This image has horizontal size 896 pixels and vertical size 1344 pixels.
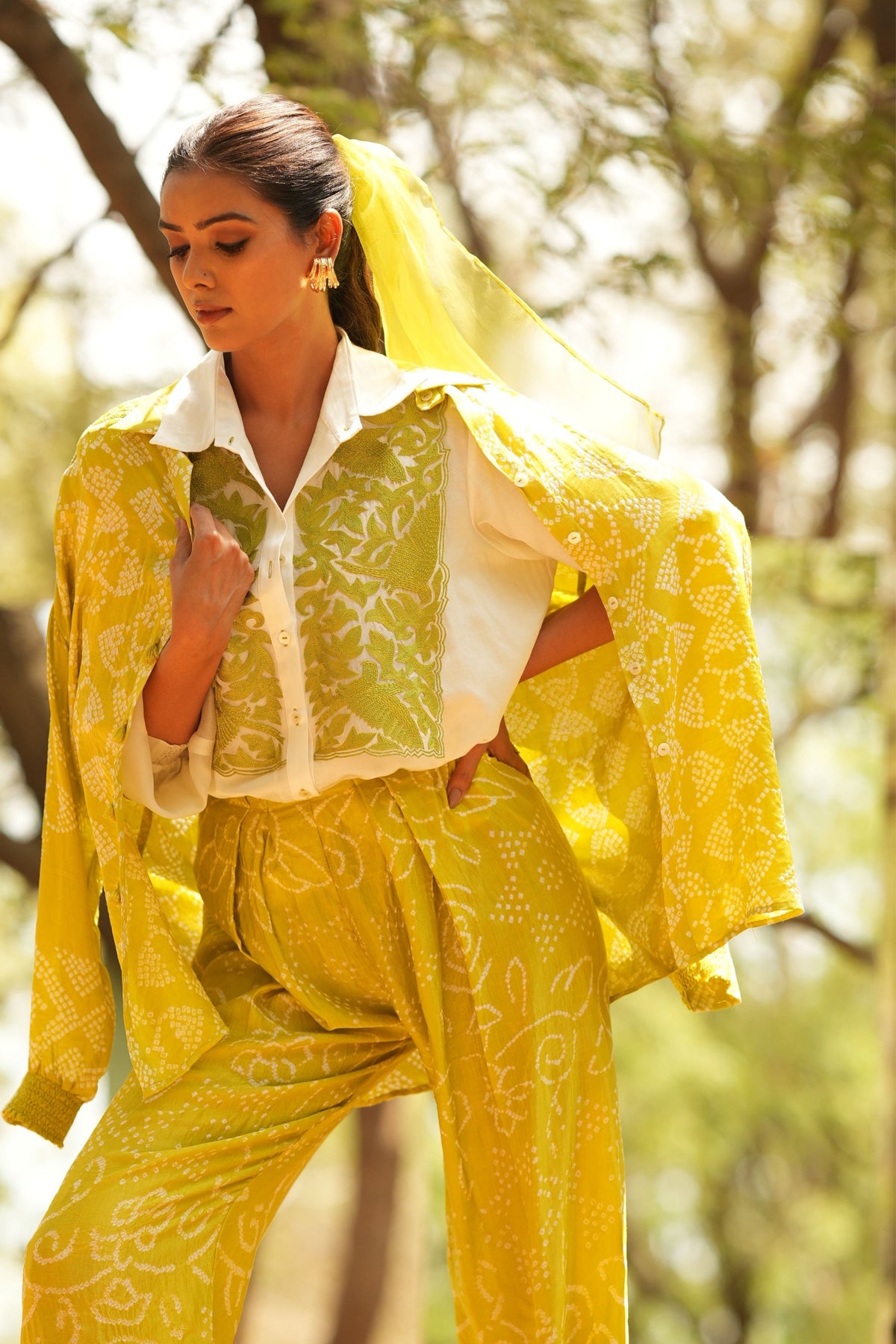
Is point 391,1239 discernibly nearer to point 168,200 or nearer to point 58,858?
point 58,858

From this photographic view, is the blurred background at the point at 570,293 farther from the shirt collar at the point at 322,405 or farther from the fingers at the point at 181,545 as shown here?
the fingers at the point at 181,545

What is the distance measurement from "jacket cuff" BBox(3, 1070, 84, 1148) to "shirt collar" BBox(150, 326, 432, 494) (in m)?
0.85

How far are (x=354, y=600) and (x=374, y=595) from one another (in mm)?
27

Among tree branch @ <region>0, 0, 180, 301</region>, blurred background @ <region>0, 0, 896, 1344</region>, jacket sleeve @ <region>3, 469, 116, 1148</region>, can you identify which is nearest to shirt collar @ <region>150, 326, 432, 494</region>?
jacket sleeve @ <region>3, 469, 116, 1148</region>

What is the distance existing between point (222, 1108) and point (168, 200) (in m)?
1.10

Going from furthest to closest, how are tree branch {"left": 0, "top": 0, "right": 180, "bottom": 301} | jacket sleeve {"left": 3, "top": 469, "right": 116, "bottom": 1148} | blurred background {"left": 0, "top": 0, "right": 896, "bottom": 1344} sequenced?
blurred background {"left": 0, "top": 0, "right": 896, "bottom": 1344} < tree branch {"left": 0, "top": 0, "right": 180, "bottom": 301} < jacket sleeve {"left": 3, "top": 469, "right": 116, "bottom": 1148}

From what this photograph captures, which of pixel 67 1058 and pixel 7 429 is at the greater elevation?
pixel 7 429

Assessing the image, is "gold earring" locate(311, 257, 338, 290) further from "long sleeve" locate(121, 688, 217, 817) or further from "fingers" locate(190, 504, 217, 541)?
"long sleeve" locate(121, 688, 217, 817)

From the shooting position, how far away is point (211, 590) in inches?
69.0

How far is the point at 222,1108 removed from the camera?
180cm

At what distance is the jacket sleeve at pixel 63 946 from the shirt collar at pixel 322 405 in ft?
0.68

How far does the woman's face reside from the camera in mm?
1740

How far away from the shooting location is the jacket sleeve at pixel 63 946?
6.40 ft

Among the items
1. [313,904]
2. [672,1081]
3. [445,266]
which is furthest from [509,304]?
[672,1081]
